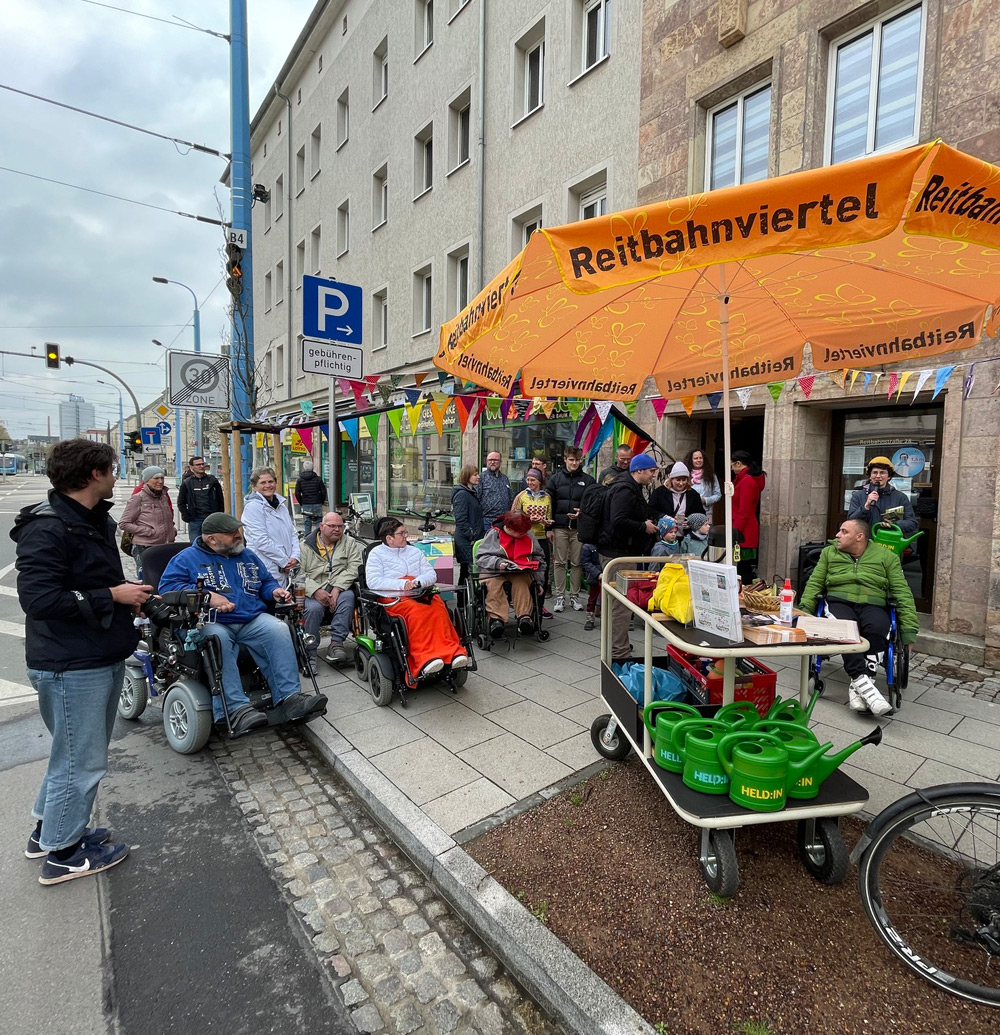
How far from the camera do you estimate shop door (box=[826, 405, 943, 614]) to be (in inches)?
246

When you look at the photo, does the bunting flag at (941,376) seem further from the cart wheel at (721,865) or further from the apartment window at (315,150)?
the apartment window at (315,150)

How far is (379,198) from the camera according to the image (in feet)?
50.5

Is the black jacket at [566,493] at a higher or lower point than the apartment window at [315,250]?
lower

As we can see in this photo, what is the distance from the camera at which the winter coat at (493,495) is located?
7750mm


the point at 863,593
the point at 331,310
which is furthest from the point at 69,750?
the point at 863,593

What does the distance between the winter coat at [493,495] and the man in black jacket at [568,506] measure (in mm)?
612

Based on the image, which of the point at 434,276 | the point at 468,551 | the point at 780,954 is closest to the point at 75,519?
the point at 780,954

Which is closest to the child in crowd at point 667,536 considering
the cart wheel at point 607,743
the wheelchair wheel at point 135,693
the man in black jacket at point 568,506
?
the man in black jacket at point 568,506

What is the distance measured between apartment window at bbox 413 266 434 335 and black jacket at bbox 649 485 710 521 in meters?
8.61

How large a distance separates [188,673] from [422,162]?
13.7 meters

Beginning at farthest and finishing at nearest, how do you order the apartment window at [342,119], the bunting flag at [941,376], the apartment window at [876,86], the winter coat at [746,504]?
the apartment window at [342,119] < the winter coat at [746,504] < the apartment window at [876,86] < the bunting flag at [941,376]

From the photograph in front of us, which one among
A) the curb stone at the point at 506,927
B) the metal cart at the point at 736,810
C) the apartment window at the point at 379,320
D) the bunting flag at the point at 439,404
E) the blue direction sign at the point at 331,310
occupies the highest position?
the apartment window at the point at 379,320

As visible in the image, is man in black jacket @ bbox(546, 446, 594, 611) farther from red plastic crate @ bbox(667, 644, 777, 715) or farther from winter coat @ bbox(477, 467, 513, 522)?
red plastic crate @ bbox(667, 644, 777, 715)

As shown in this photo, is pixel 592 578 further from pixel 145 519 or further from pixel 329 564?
pixel 145 519
